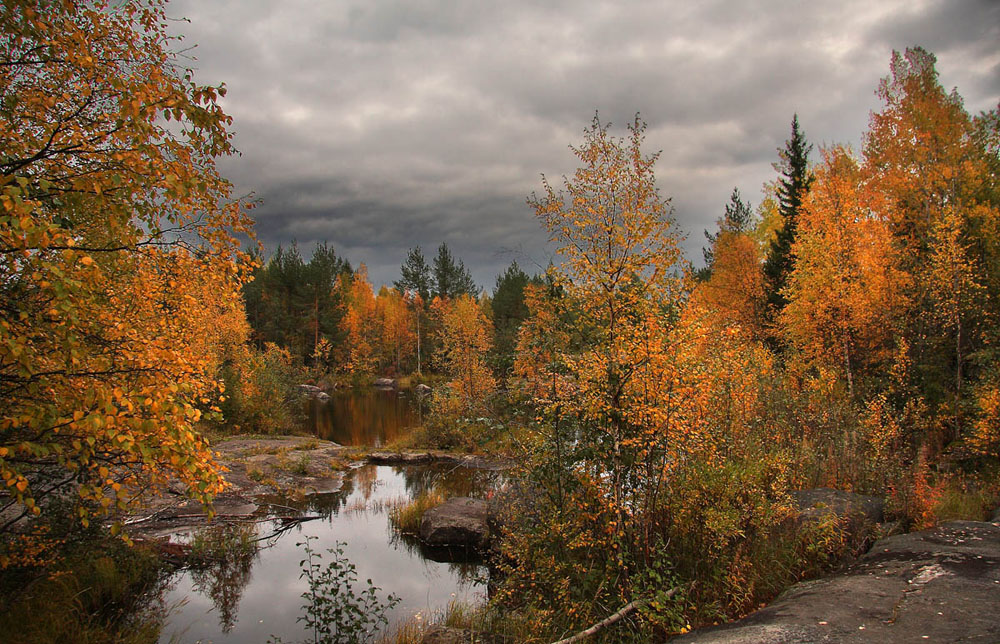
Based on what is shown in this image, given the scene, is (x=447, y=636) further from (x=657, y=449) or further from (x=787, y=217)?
(x=787, y=217)

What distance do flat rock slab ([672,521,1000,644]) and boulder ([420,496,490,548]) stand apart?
6.86 meters

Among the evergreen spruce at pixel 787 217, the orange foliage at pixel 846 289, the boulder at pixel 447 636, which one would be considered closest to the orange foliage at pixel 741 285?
the evergreen spruce at pixel 787 217

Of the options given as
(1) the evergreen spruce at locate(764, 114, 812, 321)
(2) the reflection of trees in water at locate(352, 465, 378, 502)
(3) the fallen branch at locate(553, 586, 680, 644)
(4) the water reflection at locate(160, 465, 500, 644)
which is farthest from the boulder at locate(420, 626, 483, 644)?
(1) the evergreen spruce at locate(764, 114, 812, 321)

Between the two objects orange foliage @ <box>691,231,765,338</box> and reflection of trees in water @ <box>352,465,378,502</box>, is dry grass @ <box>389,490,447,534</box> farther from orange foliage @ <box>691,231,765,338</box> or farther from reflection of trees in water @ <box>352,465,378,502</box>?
orange foliage @ <box>691,231,765,338</box>

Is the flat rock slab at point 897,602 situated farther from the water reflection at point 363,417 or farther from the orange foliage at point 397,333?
the orange foliage at point 397,333

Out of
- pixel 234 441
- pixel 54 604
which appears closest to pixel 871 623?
pixel 54 604

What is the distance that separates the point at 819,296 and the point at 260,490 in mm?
18619

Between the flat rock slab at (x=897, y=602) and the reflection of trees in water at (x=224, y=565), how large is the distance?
784 centimetres

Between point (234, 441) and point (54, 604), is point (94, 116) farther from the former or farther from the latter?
point (234, 441)

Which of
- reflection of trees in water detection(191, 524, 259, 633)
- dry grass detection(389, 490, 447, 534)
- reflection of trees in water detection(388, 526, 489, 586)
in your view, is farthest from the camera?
dry grass detection(389, 490, 447, 534)

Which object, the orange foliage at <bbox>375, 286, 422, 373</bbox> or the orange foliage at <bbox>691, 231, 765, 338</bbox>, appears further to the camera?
the orange foliage at <bbox>375, 286, 422, 373</bbox>

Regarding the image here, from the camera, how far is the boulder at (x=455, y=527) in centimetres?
1198

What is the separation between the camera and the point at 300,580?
33.9 ft

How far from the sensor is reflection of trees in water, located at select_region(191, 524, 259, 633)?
9352 mm
